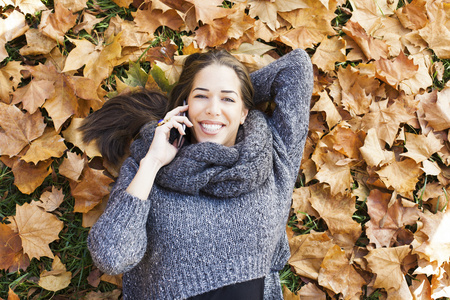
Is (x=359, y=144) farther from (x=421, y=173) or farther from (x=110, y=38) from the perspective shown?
(x=110, y=38)

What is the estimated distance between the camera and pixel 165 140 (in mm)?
2170

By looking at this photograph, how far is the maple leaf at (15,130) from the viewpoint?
2.49 m

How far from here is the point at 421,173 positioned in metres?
2.70

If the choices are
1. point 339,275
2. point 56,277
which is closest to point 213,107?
point 339,275

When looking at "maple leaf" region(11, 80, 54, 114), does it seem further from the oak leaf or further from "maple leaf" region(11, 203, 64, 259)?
"maple leaf" region(11, 203, 64, 259)

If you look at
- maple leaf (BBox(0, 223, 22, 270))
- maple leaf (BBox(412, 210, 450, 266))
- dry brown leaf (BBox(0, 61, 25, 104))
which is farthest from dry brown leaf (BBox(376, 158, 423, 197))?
dry brown leaf (BBox(0, 61, 25, 104))

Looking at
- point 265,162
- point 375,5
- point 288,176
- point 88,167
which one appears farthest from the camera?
point 375,5

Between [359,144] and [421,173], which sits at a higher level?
[359,144]

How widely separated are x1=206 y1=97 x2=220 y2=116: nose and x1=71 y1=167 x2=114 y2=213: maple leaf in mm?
808

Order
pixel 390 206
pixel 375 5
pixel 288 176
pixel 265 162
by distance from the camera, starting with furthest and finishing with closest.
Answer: pixel 375 5 → pixel 390 206 → pixel 288 176 → pixel 265 162

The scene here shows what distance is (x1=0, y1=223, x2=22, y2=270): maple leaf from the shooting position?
239 centimetres

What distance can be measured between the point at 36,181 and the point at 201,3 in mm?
1534

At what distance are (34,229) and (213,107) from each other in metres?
1.32

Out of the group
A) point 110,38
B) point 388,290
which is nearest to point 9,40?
point 110,38
